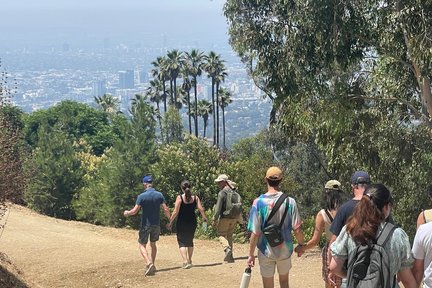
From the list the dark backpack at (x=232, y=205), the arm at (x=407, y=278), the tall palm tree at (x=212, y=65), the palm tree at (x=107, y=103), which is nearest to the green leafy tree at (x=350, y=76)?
the dark backpack at (x=232, y=205)

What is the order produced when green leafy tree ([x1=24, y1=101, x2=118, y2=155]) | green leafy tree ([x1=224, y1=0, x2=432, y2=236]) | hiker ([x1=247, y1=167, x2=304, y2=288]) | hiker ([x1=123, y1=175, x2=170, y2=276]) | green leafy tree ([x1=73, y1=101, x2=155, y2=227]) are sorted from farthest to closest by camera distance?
green leafy tree ([x1=24, y1=101, x2=118, y2=155])
green leafy tree ([x1=73, y1=101, x2=155, y2=227])
green leafy tree ([x1=224, y1=0, x2=432, y2=236])
hiker ([x1=123, y1=175, x2=170, y2=276])
hiker ([x1=247, y1=167, x2=304, y2=288])

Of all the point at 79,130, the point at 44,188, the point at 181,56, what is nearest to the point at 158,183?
the point at 44,188

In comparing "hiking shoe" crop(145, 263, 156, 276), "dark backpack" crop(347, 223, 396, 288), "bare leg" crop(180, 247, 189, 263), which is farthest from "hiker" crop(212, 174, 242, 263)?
"dark backpack" crop(347, 223, 396, 288)

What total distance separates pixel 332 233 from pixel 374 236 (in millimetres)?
1590

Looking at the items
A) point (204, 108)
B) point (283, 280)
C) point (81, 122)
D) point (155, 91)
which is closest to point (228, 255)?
point (283, 280)

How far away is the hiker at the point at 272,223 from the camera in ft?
22.3

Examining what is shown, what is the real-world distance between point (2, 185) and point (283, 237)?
414 cm

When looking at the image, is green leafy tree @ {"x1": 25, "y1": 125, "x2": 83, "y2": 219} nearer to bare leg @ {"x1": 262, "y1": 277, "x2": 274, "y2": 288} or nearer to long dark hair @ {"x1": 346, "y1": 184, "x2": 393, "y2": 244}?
bare leg @ {"x1": 262, "y1": 277, "x2": 274, "y2": 288}

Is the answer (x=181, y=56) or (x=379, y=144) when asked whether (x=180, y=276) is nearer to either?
(x=379, y=144)

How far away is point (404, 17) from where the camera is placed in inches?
515

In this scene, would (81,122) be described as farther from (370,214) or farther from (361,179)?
(370,214)

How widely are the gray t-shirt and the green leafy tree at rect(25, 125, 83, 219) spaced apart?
23.7m

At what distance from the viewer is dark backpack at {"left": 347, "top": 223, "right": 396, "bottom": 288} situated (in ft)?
14.1

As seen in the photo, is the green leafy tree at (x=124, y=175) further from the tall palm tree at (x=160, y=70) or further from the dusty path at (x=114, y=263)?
the tall palm tree at (x=160, y=70)
